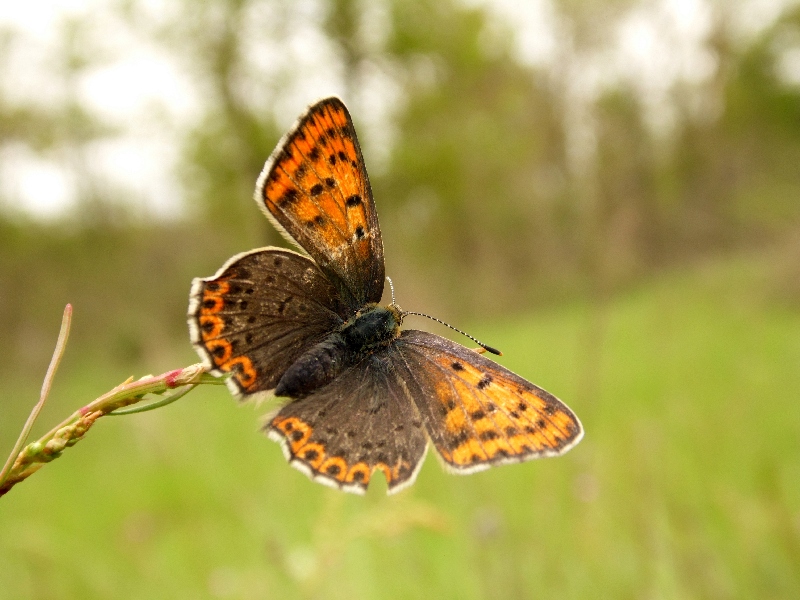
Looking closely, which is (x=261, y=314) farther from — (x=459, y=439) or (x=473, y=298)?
(x=473, y=298)

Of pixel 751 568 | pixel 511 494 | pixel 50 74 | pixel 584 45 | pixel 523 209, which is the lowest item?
pixel 751 568

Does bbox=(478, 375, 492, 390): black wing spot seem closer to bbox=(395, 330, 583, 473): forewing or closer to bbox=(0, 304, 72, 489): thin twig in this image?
bbox=(395, 330, 583, 473): forewing

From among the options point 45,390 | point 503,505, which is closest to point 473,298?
point 503,505

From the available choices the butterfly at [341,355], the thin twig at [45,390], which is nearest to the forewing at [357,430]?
the butterfly at [341,355]

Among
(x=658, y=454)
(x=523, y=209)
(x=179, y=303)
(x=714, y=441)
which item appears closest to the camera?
(x=658, y=454)

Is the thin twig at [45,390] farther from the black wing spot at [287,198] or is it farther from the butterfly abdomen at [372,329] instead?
the butterfly abdomen at [372,329]

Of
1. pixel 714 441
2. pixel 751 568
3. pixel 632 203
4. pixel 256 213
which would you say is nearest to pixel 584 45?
Answer: pixel 632 203

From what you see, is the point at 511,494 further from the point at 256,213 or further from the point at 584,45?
the point at 256,213
